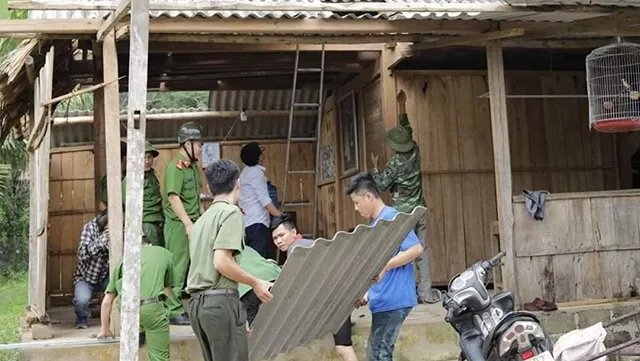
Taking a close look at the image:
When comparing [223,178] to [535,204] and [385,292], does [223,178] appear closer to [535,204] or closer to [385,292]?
[385,292]

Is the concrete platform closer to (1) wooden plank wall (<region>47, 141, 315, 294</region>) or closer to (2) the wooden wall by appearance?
(2) the wooden wall

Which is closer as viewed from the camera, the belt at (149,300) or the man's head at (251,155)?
the belt at (149,300)

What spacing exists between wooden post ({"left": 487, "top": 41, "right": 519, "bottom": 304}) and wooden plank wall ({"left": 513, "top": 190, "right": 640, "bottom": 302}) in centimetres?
9

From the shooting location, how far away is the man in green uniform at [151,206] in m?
7.00

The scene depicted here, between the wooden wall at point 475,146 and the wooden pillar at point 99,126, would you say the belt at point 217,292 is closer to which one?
the wooden pillar at point 99,126

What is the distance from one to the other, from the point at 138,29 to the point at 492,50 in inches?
158

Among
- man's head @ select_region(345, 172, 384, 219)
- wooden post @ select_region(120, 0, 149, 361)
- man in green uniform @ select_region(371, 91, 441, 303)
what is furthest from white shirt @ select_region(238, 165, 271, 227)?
wooden post @ select_region(120, 0, 149, 361)

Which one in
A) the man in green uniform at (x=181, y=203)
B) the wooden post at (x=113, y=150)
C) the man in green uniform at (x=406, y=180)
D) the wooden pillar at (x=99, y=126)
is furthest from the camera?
the wooden pillar at (x=99, y=126)

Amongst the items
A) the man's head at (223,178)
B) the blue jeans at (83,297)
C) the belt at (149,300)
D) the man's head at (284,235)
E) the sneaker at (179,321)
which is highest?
the man's head at (223,178)

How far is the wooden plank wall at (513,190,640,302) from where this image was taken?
6.75 m

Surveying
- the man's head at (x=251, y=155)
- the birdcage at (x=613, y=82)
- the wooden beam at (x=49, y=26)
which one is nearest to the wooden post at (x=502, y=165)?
the birdcage at (x=613, y=82)

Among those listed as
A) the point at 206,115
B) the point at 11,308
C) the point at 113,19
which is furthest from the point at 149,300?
the point at 11,308

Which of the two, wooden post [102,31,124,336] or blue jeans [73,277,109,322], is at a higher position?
wooden post [102,31,124,336]

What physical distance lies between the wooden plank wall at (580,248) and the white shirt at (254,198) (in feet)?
8.45
